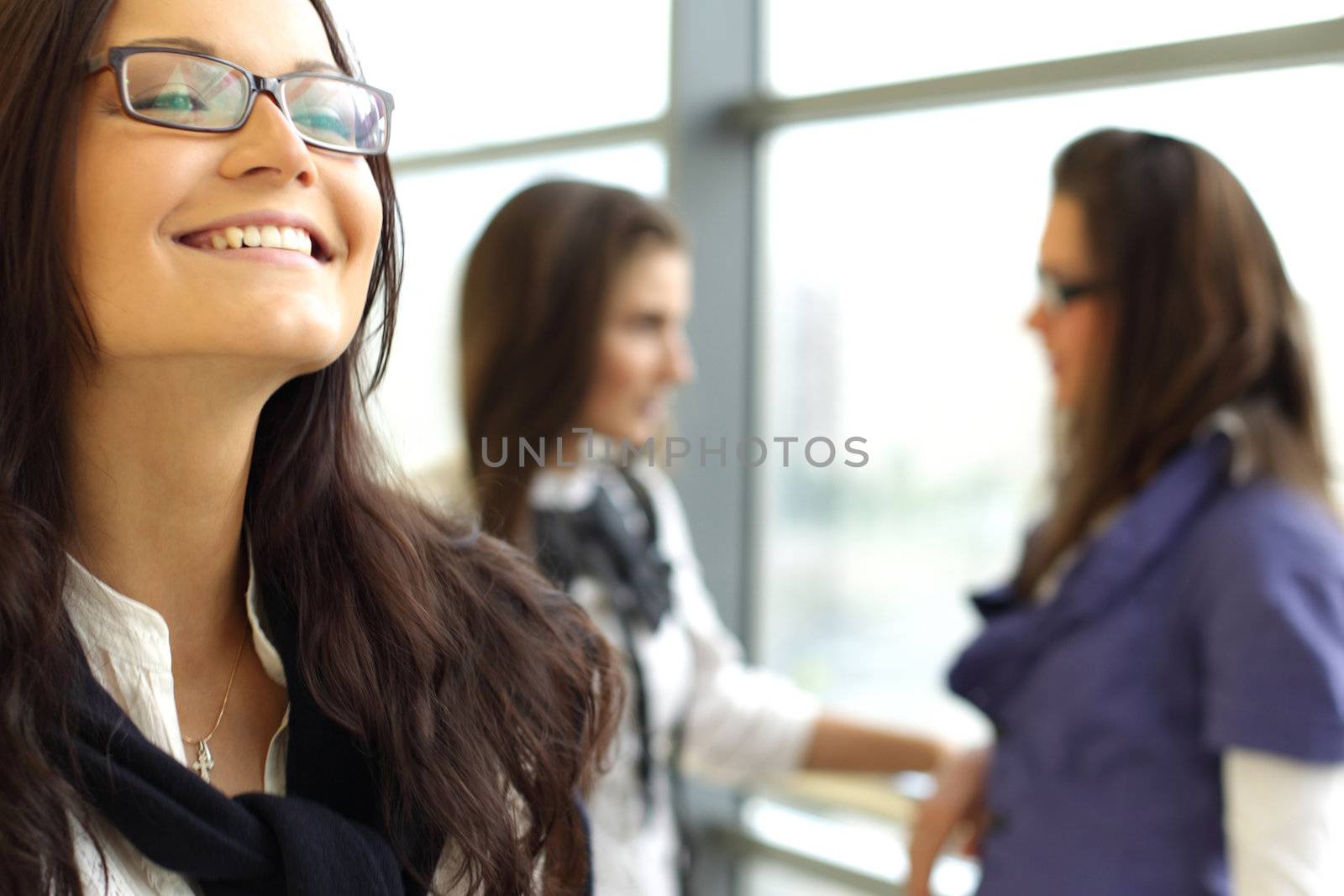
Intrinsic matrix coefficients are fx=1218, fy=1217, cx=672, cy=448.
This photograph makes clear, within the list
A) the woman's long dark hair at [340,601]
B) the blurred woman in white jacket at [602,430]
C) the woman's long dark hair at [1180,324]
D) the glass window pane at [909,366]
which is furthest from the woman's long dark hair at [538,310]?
the glass window pane at [909,366]

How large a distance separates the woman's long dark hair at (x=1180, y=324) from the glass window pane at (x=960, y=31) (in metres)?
0.61

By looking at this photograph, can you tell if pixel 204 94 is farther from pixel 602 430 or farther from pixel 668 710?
pixel 668 710

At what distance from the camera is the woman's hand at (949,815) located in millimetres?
1884

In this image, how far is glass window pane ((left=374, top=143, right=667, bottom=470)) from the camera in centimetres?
331

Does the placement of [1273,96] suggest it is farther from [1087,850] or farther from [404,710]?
[404,710]

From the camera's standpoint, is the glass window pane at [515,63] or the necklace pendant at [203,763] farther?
the glass window pane at [515,63]

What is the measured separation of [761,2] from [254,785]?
96.0 inches

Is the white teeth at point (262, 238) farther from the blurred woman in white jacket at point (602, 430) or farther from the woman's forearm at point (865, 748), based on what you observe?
the woman's forearm at point (865, 748)

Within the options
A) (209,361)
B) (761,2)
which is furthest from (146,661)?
(761,2)

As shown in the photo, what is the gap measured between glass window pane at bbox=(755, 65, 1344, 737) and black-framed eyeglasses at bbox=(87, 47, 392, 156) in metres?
1.74

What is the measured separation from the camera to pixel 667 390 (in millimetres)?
2279

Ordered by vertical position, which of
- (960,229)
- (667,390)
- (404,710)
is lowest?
(404,710)

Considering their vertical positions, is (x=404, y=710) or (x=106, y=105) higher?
(x=106, y=105)

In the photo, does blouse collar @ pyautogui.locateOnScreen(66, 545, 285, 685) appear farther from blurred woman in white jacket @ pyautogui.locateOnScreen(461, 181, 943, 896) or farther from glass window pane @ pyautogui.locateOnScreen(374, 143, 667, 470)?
glass window pane @ pyautogui.locateOnScreen(374, 143, 667, 470)
